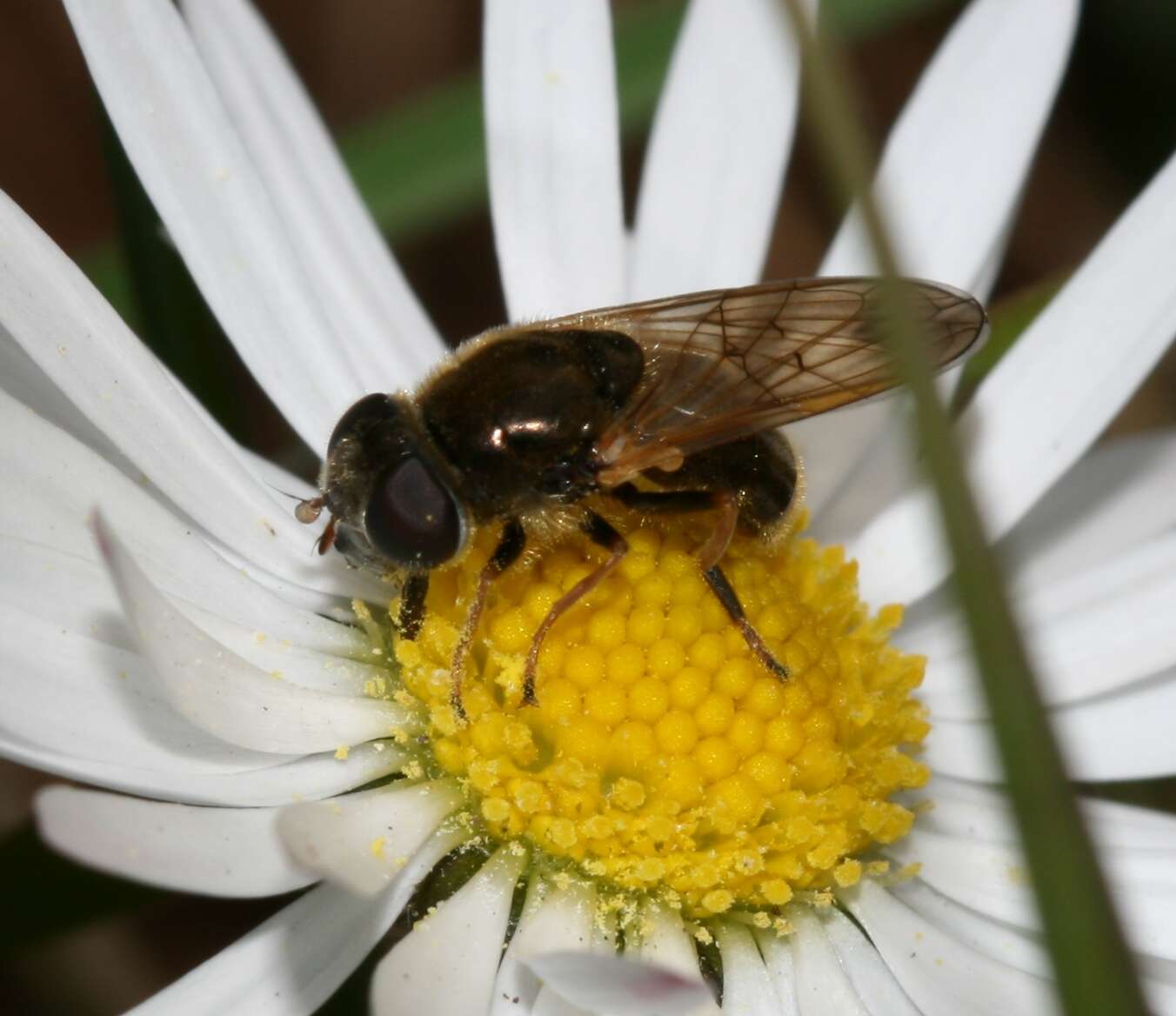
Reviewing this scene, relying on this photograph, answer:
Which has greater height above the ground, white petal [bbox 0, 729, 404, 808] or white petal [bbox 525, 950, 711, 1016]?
white petal [bbox 0, 729, 404, 808]

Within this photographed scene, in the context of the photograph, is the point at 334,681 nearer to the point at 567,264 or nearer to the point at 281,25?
the point at 567,264

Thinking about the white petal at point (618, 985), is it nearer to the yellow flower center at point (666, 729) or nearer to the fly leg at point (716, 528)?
the yellow flower center at point (666, 729)

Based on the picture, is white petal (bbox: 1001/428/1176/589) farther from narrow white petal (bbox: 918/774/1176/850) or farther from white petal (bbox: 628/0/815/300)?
white petal (bbox: 628/0/815/300)

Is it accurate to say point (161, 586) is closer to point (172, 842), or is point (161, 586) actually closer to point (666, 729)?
point (172, 842)

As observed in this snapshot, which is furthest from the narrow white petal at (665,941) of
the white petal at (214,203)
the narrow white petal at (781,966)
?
the white petal at (214,203)

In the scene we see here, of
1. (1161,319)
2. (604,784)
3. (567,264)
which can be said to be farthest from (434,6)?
(604,784)

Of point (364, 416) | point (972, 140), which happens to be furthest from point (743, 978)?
point (972, 140)

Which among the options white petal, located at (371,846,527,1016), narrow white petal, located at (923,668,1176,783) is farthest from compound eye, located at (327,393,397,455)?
narrow white petal, located at (923,668,1176,783)
